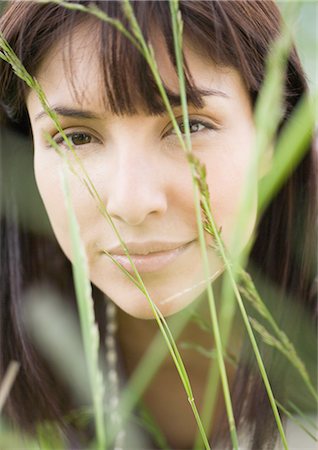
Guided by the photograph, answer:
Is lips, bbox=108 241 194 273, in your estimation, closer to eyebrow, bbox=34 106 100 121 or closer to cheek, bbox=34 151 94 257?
cheek, bbox=34 151 94 257

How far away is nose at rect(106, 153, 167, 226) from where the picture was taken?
3.46 feet

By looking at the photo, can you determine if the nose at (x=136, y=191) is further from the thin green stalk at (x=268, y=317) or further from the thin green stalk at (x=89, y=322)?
the thin green stalk at (x=89, y=322)

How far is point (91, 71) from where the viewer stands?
1085 millimetres

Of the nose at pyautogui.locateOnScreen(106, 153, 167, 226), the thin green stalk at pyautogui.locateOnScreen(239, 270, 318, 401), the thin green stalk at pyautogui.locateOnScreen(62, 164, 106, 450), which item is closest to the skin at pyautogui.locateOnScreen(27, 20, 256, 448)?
the nose at pyautogui.locateOnScreen(106, 153, 167, 226)

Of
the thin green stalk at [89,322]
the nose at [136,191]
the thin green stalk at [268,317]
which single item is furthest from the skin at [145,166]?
the thin green stalk at [89,322]

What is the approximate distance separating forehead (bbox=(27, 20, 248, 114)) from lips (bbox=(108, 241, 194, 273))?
9.0 inches

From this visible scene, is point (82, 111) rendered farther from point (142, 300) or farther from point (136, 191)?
point (142, 300)

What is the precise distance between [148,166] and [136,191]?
5cm

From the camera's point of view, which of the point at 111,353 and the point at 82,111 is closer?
the point at 82,111

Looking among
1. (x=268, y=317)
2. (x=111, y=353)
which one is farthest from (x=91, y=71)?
(x=111, y=353)

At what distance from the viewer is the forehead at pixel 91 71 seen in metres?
1.07

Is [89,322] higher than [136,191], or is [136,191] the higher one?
[136,191]

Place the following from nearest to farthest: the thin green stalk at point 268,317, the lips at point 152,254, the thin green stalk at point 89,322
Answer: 1. the thin green stalk at point 89,322
2. the thin green stalk at point 268,317
3. the lips at point 152,254

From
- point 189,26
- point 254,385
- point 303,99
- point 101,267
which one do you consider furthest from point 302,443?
point 189,26
